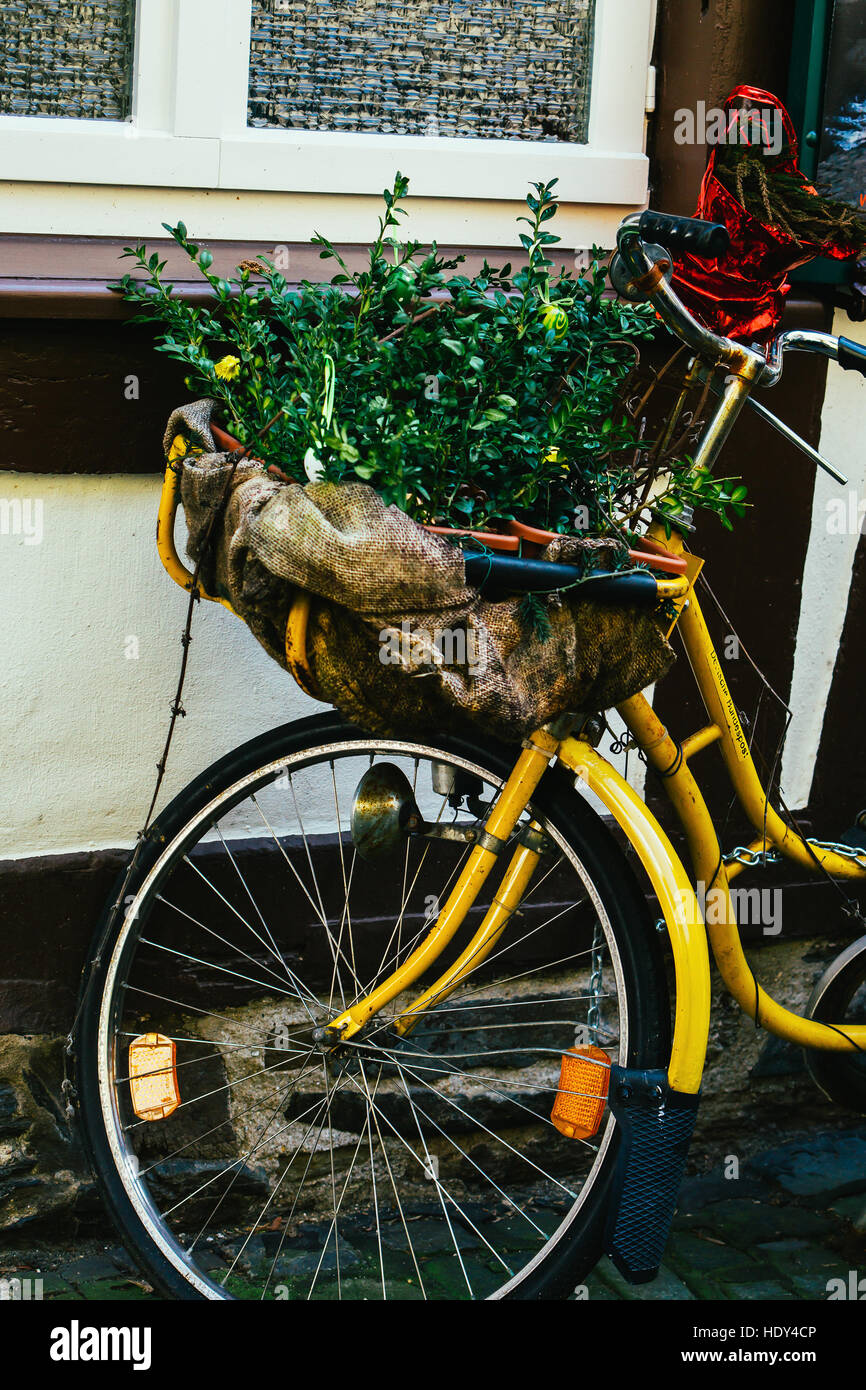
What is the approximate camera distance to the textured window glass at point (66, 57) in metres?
2.56

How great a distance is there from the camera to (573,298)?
2.07 meters

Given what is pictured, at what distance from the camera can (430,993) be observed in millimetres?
2219

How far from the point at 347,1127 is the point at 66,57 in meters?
2.21

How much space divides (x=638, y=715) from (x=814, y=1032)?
77cm

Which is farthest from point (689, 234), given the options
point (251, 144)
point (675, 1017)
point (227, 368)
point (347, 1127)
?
point (347, 1127)

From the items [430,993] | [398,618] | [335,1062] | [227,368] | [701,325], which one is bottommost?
[335,1062]

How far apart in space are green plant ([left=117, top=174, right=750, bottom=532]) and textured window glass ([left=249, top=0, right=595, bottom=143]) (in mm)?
763

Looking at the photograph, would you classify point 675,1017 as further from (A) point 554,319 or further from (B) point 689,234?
(B) point 689,234

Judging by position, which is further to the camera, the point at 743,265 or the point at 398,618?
the point at 743,265

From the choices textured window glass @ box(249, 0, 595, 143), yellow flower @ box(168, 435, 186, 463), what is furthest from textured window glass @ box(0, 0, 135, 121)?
yellow flower @ box(168, 435, 186, 463)

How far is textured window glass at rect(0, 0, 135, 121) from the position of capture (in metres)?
2.56

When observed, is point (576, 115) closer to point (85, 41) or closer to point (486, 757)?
point (85, 41)

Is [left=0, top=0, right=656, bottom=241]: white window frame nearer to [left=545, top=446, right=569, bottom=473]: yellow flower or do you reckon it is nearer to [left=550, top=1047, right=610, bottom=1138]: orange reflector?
[left=545, top=446, right=569, bottom=473]: yellow flower

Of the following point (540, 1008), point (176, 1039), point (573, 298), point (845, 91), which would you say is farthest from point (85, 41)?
point (540, 1008)
